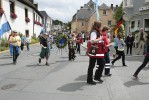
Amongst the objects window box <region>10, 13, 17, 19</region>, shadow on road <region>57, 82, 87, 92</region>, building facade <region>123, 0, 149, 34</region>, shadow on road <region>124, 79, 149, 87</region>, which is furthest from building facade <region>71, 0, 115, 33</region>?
shadow on road <region>57, 82, 87, 92</region>

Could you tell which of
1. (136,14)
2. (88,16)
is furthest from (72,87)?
(88,16)

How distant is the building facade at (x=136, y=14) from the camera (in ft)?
78.9

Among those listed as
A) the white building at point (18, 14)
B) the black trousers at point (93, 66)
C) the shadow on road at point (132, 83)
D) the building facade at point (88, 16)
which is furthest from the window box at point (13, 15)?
the building facade at point (88, 16)

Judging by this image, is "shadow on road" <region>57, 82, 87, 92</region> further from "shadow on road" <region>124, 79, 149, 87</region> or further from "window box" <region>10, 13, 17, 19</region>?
"window box" <region>10, 13, 17, 19</region>

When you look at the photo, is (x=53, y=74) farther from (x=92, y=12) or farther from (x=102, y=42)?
(x=92, y=12)

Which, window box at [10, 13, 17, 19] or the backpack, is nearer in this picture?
the backpack

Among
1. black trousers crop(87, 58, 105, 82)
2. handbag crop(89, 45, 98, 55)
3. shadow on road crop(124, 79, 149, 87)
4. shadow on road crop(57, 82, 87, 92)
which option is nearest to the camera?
shadow on road crop(57, 82, 87, 92)

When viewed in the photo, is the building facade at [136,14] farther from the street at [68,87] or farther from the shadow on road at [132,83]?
the shadow on road at [132,83]

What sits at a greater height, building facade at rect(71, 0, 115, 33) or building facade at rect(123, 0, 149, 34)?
building facade at rect(71, 0, 115, 33)

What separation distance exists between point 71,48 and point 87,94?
8585 mm

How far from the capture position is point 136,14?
85.5 ft

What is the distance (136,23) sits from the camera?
26.5 meters

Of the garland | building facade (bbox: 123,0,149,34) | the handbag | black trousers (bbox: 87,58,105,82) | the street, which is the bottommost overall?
the street

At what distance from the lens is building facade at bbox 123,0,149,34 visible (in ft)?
78.9
